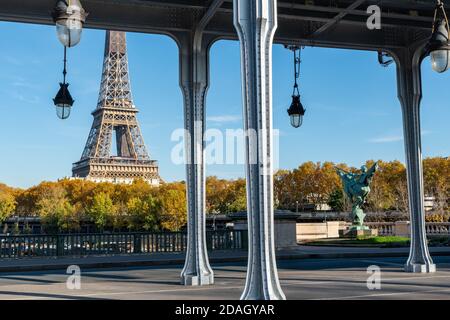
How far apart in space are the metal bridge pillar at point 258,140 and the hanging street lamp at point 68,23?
2.54m

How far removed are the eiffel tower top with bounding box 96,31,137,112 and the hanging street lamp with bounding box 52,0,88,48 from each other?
125m

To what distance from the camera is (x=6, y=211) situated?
108m

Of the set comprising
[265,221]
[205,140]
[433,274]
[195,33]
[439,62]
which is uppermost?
[195,33]

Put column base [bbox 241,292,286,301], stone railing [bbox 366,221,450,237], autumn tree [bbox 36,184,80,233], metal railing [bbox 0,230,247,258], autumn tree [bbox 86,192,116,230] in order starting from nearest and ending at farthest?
column base [bbox 241,292,286,301] → metal railing [bbox 0,230,247,258] → stone railing [bbox 366,221,450,237] → autumn tree [bbox 86,192,116,230] → autumn tree [bbox 36,184,80,233]

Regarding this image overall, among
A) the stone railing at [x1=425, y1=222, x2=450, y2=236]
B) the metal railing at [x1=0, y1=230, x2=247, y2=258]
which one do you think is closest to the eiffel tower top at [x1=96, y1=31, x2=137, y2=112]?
the stone railing at [x1=425, y1=222, x2=450, y2=236]

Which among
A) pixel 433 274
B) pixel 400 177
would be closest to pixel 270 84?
pixel 433 274

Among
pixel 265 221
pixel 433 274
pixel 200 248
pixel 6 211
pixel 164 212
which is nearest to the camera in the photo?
pixel 265 221

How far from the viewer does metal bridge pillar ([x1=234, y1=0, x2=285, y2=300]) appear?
8.52m

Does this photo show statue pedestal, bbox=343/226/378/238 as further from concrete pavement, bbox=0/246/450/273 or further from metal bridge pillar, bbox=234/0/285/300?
metal bridge pillar, bbox=234/0/285/300

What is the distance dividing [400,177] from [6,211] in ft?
246

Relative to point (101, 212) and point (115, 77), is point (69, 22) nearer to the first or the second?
point (101, 212)

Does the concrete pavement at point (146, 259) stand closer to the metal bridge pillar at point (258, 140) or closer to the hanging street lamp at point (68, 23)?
the metal bridge pillar at point (258, 140)

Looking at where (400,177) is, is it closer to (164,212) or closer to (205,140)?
(164,212)


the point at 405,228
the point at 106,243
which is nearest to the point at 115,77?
the point at 405,228
